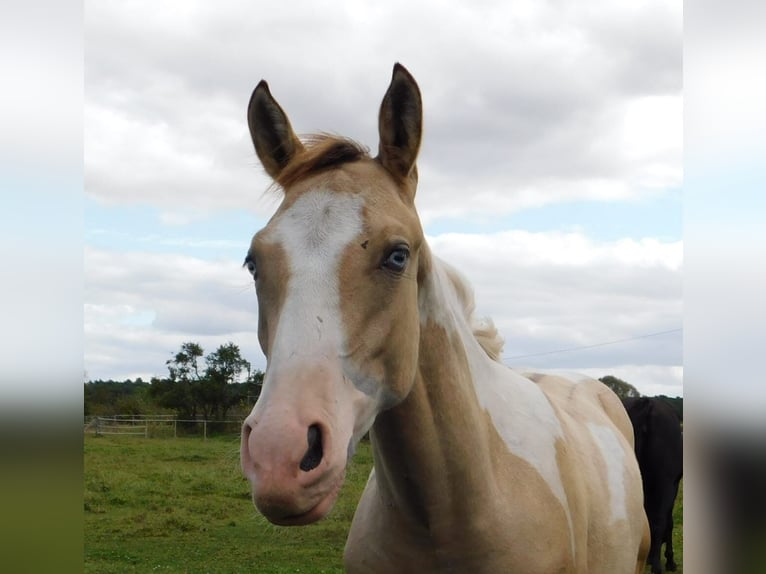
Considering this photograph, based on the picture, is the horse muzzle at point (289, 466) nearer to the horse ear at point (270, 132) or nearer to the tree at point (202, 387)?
the horse ear at point (270, 132)

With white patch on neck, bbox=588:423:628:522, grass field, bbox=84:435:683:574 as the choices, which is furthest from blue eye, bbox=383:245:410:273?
grass field, bbox=84:435:683:574

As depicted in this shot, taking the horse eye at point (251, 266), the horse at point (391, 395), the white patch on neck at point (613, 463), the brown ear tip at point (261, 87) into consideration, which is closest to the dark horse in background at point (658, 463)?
the white patch on neck at point (613, 463)

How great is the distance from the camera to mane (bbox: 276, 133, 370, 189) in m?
2.71

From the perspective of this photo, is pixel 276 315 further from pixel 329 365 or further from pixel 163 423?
pixel 163 423

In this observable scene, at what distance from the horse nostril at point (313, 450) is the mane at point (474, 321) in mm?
1370

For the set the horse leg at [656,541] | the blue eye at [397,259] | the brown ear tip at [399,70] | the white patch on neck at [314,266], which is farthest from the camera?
the horse leg at [656,541]

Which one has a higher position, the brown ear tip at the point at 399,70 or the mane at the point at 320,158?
the brown ear tip at the point at 399,70

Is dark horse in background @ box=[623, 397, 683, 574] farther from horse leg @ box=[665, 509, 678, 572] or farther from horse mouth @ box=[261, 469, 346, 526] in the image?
horse mouth @ box=[261, 469, 346, 526]

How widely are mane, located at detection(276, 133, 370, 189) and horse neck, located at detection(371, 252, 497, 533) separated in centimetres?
55

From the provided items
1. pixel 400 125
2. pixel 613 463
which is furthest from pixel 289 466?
pixel 613 463

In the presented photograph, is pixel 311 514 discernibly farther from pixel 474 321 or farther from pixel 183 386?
pixel 183 386

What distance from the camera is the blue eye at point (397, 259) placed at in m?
2.44

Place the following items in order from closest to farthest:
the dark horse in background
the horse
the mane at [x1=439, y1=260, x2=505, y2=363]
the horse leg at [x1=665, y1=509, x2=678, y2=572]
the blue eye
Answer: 1. the horse
2. the blue eye
3. the mane at [x1=439, y1=260, x2=505, y2=363]
4. the dark horse in background
5. the horse leg at [x1=665, y1=509, x2=678, y2=572]

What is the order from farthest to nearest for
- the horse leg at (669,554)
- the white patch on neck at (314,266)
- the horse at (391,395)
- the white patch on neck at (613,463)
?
the horse leg at (669,554), the white patch on neck at (613,463), the white patch on neck at (314,266), the horse at (391,395)
